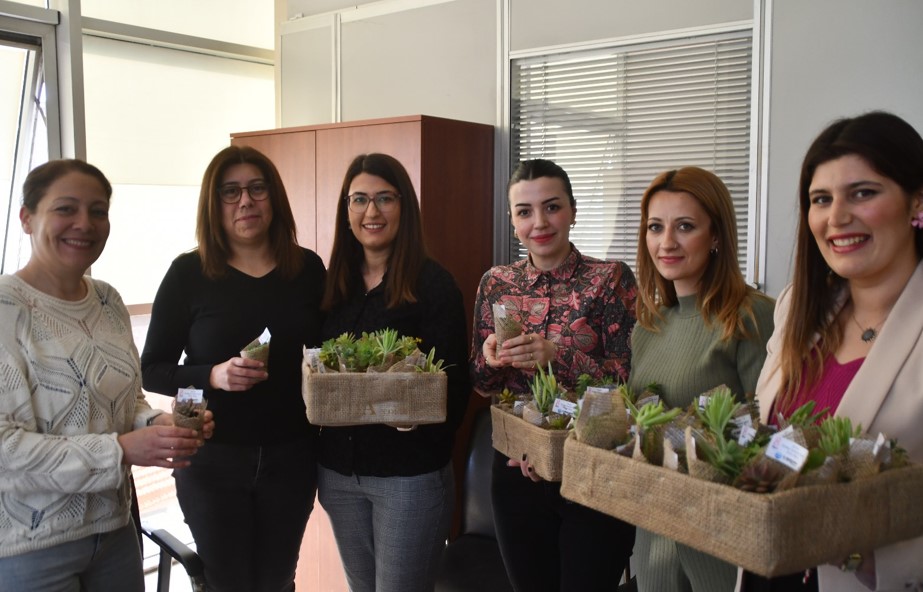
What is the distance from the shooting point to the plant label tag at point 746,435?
4.64 ft

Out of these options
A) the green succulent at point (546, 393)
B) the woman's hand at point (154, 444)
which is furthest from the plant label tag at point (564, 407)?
the woman's hand at point (154, 444)

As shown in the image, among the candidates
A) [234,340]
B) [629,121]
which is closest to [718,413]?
[234,340]

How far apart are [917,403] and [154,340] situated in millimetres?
1916

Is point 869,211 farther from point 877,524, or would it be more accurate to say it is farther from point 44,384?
point 44,384

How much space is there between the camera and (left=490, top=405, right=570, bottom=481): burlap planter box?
1860 mm

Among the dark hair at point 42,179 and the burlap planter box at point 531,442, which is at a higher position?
the dark hair at point 42,179

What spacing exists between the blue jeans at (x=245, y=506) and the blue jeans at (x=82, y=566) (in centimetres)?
25

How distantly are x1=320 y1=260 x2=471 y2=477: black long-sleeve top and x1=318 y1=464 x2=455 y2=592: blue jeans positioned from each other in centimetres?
4

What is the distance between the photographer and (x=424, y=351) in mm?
2303

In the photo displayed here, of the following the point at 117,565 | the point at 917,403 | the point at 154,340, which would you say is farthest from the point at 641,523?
the point at 154,340

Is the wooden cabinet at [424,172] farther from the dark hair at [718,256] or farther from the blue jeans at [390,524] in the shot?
the dark hair at [718,256]

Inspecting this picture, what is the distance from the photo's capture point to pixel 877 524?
1.30m

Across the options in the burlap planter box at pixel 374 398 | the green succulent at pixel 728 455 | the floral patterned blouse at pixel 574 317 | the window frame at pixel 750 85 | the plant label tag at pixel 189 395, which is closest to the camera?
the green succulent at pixel 728 455

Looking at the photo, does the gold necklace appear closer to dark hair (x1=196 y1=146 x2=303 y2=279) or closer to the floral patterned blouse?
the floral patterned blouse
